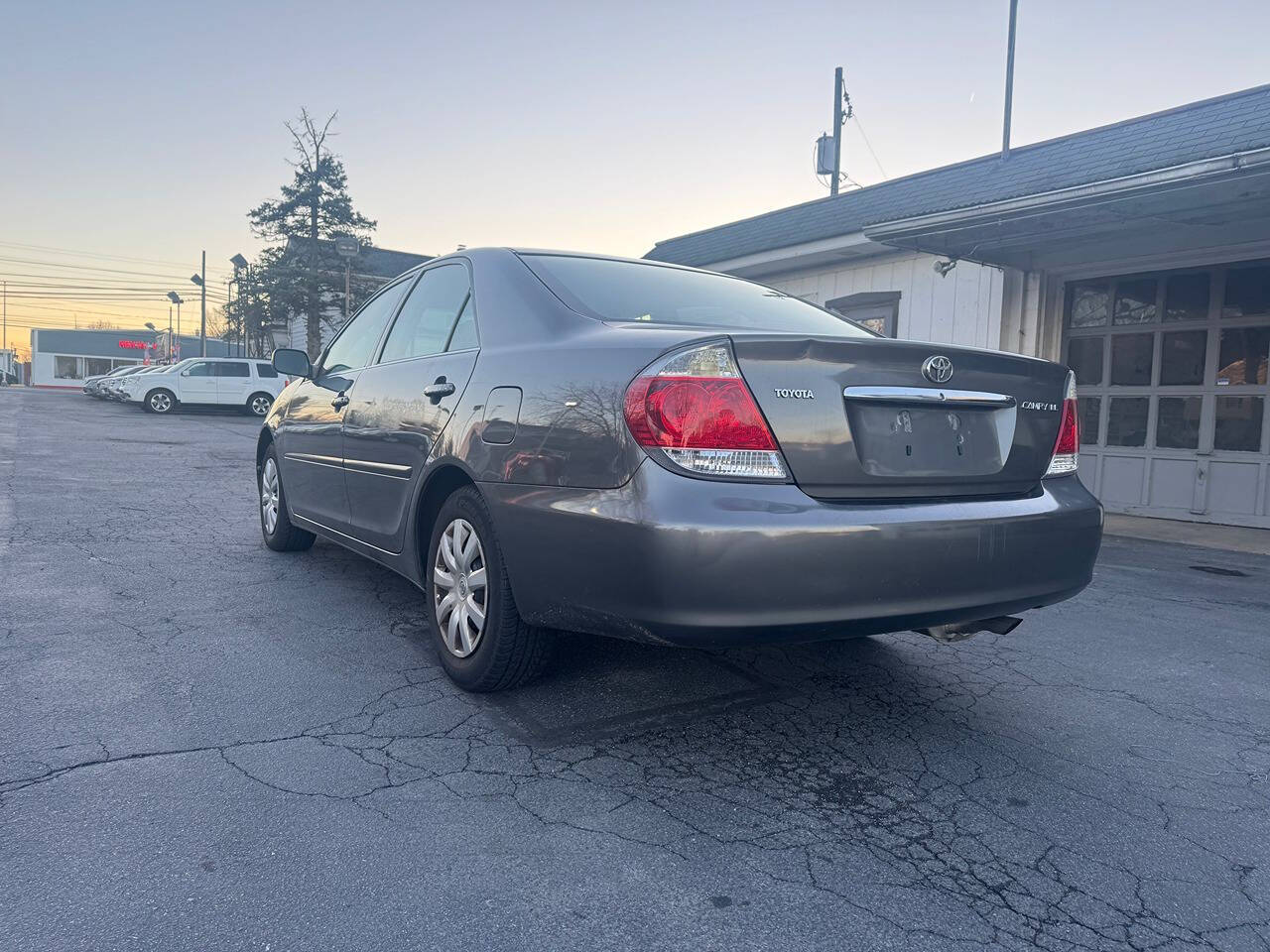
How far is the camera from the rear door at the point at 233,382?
27125 millimetres

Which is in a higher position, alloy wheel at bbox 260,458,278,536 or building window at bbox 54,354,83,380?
building window at bbox 54,354,83,380

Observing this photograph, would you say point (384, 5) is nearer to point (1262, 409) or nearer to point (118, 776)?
point (1262, 409)

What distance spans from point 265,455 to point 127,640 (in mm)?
2194

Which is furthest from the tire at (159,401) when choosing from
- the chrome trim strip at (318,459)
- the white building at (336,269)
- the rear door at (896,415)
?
the rear door at (896,415)

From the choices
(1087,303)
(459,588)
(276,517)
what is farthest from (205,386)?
(459,588)

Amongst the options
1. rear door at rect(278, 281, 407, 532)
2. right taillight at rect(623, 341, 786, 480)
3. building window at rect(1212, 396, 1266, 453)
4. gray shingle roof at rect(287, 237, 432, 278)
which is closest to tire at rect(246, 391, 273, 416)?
gray shingle roof at rect(287, 237, 432, 278)

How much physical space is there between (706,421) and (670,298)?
119 cm

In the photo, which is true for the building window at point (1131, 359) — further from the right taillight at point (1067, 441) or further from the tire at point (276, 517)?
the tire at point (276, 517)

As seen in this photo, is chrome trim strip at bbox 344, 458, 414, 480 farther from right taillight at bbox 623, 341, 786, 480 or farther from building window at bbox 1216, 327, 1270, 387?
building window at bbox 1216, 327, 1270, 387

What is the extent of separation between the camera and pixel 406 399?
12.0 feet

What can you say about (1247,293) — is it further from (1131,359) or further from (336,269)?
(336,269)

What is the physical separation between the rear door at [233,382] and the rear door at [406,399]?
25446 millimetres

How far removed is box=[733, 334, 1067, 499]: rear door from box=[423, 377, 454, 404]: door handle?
1296 millimetres

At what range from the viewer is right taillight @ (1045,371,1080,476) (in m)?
2.97
